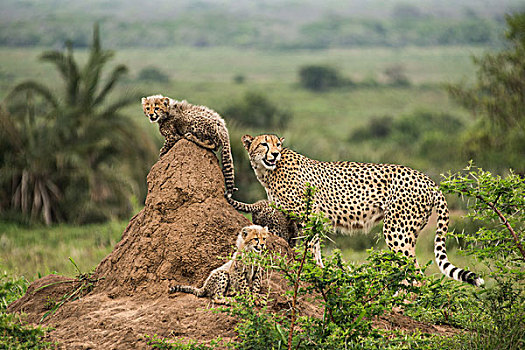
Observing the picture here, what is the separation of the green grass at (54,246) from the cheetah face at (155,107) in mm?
4465

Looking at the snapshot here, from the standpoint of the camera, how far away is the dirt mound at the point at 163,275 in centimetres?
525

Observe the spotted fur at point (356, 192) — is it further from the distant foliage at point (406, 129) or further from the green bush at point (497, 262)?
the distant foliage at point (406, 129)

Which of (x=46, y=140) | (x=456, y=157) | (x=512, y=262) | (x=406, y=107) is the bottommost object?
(x=406, y=107)

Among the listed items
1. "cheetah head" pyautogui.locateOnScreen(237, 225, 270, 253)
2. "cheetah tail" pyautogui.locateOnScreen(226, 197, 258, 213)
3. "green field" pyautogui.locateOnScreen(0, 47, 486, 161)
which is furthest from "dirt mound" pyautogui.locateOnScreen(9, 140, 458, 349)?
"green field" pyautogui.locateOnScreen(0, 47, 486, 161)

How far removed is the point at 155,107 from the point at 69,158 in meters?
10.7

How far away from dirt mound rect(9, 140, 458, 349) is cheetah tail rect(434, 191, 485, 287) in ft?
2.42

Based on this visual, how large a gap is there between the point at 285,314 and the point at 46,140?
1221 cm

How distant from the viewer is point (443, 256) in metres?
6.62

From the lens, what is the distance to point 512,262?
5848mm

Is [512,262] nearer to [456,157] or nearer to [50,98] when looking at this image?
[50,98]

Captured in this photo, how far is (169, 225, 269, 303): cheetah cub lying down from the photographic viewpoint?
5.30m

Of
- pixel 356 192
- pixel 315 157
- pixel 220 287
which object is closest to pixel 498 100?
pixel 315 157

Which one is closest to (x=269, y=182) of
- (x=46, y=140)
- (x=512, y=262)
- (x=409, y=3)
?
(x=512, y=262)

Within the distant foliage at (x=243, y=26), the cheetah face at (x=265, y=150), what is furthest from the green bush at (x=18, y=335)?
the distant foliage at (x=243, y=26)
